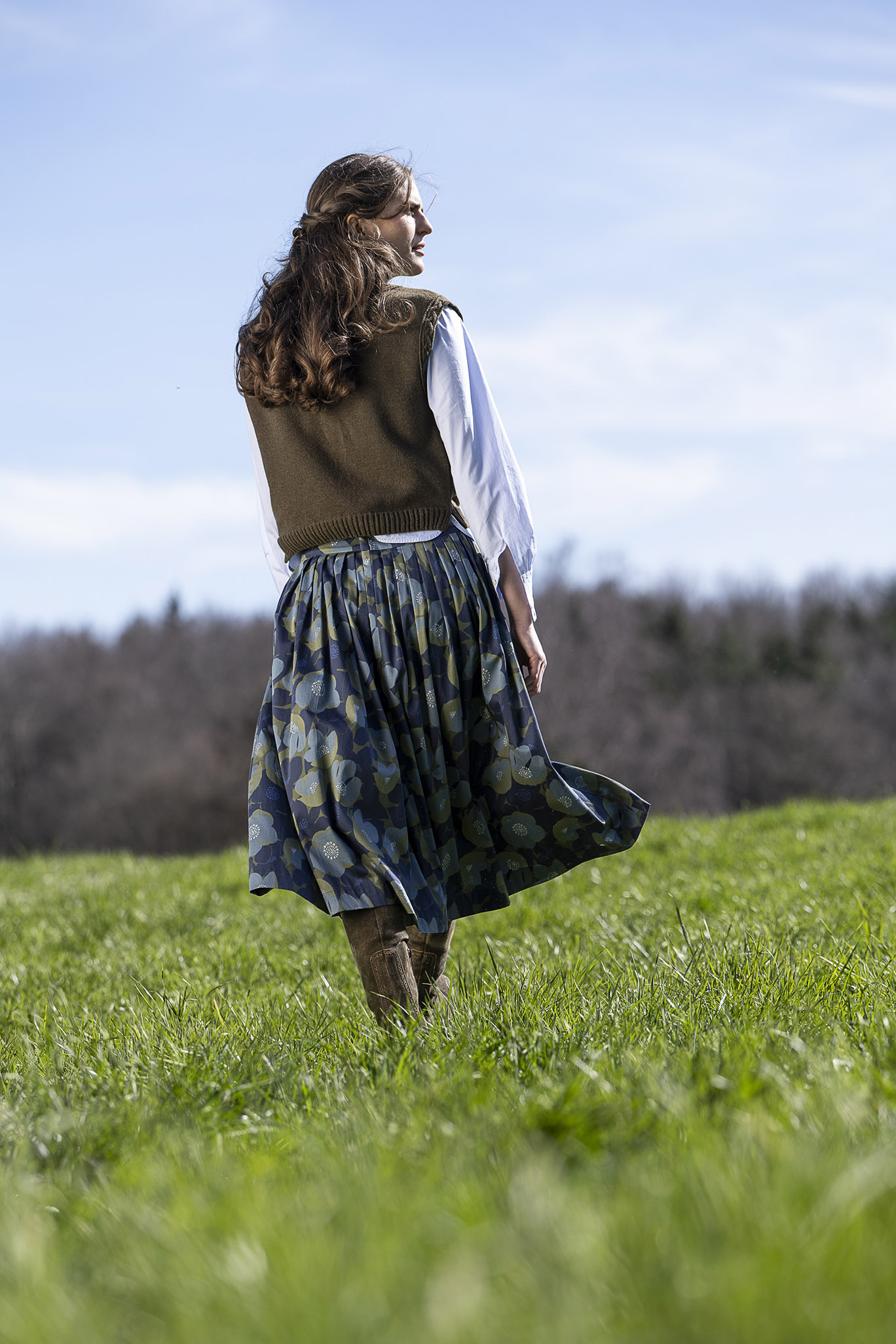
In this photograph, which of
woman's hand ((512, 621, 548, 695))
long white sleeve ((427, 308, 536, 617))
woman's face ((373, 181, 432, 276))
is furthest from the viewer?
woman's face ((373, 181, 432, 276))

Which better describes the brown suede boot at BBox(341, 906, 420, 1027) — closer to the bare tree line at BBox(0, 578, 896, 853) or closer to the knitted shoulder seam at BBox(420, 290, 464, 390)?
the knitted shoulder seam at BBox(420, 290, 464, 390)

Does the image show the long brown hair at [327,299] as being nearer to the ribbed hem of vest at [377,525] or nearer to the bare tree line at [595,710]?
the ribbed hem of vest at [377,525]

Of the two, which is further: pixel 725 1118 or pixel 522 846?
pixel 522 846

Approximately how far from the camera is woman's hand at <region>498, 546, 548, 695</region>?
2781mm

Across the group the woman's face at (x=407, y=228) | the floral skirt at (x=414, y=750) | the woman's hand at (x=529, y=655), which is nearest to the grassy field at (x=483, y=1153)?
the floral skirt at (x=414, y=750)

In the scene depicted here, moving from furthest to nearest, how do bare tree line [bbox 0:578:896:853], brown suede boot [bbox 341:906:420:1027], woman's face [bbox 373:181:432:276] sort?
bare tree line [bbox 0:578:896:853], woman's face [bbox 373:181:432:276], brown suede boot [bbox 341:906:420:1027]

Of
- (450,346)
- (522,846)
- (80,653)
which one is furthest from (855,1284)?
(80,653)

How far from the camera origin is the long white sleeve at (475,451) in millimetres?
2682

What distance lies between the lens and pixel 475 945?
4.05 metres

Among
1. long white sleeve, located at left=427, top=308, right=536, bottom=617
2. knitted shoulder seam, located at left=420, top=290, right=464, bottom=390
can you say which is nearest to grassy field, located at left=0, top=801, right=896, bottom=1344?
long white sleeve, located at left=427, top=308, right=536, bottom=617

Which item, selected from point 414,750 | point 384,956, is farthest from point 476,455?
point 384,956

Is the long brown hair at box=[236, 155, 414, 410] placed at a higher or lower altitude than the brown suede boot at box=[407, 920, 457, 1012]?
higher

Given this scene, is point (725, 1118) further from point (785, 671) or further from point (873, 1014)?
point (785, 671)

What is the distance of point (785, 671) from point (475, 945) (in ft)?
134
